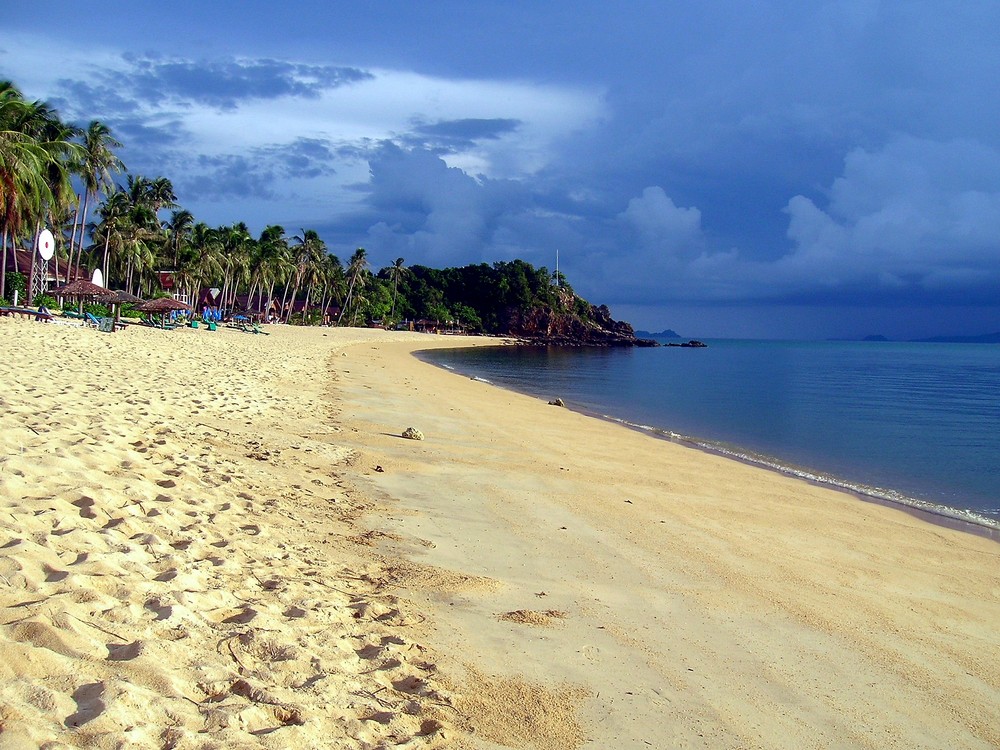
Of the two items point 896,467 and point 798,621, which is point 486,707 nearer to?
point 798,621

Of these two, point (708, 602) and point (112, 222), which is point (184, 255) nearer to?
point (112, 222)

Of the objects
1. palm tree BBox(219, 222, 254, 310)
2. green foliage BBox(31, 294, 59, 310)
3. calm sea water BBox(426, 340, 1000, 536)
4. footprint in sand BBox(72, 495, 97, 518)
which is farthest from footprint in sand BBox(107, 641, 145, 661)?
palm tree BBox(219, 222, 254, 310)

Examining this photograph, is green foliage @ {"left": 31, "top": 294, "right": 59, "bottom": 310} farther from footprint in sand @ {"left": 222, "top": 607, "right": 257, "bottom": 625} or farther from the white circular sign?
footprint in sand @ {"left": 222, "top": 607, "right": 257, "bottom": 625}

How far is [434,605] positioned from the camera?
185 inches

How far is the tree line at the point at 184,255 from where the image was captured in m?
32.0

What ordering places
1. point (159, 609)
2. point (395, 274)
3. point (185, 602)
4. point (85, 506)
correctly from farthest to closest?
1. point (395, 274)
2. point (85, 506)
3. point (185, 602)
4. point (159, 609)

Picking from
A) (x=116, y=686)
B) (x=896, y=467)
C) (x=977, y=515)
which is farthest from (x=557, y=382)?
(x=116, y=686)

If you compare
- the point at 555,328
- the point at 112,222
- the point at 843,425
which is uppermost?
the point at 112,222

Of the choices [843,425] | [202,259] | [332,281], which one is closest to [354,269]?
[332,281]

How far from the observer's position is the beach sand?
3.08 metres

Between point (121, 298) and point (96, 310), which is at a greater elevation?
point (121, 298)

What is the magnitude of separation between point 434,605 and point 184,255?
220 ft

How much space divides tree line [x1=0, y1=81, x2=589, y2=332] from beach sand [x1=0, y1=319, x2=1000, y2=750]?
26.4 meters

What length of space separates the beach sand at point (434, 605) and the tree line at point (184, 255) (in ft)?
86.6
